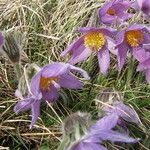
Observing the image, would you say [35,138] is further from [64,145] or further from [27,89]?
[64,145]

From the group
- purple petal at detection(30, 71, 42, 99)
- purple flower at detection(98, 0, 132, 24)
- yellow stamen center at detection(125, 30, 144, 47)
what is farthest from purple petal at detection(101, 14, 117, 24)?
purple petal at detection(30, 71, 42, 99)

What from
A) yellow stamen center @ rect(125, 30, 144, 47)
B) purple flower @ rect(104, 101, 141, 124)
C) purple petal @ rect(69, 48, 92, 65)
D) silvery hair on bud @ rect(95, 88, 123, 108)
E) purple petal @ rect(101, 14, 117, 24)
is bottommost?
purple flower @ rect(104, 101, 141, 124)

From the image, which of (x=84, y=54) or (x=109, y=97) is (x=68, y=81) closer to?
(x=109, y=97)

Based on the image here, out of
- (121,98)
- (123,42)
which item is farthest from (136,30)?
(121,98)

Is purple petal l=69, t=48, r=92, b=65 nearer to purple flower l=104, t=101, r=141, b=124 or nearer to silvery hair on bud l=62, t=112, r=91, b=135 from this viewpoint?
purple flower l=104, t=101, r=141, b=124

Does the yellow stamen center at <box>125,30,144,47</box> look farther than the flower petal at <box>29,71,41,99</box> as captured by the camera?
Yes

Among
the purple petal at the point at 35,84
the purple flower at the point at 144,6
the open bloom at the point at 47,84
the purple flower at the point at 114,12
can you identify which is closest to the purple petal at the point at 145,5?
the purple flower at the point at 144,6
